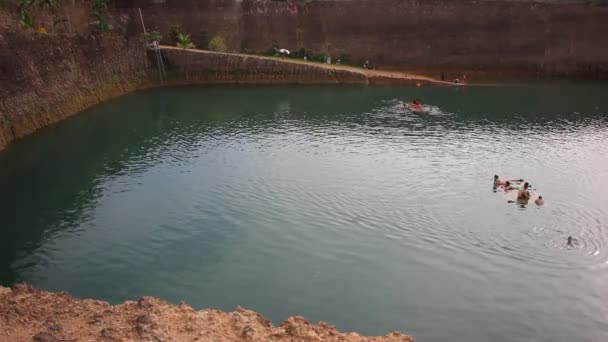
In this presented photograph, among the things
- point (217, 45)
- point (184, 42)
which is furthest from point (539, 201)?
point (184, 42)

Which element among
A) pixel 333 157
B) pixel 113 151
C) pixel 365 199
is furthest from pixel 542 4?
pixel 113 151

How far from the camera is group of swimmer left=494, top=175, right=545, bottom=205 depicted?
18172mm

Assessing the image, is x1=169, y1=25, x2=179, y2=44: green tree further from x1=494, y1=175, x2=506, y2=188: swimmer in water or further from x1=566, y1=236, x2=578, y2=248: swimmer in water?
x1=566, y1=236, x2=578, y2=248: swimmer in water

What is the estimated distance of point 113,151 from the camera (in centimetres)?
2505

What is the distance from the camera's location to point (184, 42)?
4338cm

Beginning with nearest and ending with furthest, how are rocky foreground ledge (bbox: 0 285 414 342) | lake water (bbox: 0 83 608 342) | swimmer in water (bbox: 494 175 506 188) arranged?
rocky foreground ledge (bbox: 0 285 414 342)
lake water (bbox: 0 83 608 342)
swimmer in water (bbox: 494 175 506 188)

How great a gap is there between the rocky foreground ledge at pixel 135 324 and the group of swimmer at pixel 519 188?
35.1 ft

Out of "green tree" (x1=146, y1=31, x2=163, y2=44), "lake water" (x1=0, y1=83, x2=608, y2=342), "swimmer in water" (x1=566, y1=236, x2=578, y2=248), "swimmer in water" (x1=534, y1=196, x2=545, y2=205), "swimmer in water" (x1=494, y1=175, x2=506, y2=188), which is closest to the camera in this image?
"lake water" (x1=0, y1=83, x2=608, y2=342)

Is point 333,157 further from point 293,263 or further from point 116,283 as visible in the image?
point 116,283

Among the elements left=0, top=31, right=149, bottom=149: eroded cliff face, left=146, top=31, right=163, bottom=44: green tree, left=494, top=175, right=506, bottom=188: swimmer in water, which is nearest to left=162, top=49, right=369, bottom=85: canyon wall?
left=146, top=31, right=163, bottom=44: green tree

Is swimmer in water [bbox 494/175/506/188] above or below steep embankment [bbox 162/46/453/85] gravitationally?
below

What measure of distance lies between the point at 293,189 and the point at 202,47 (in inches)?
1183

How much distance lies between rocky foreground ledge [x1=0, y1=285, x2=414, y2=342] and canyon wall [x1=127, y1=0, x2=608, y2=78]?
3824 centimetres

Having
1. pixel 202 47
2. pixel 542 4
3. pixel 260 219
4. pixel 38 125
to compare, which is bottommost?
pixel 260 219
